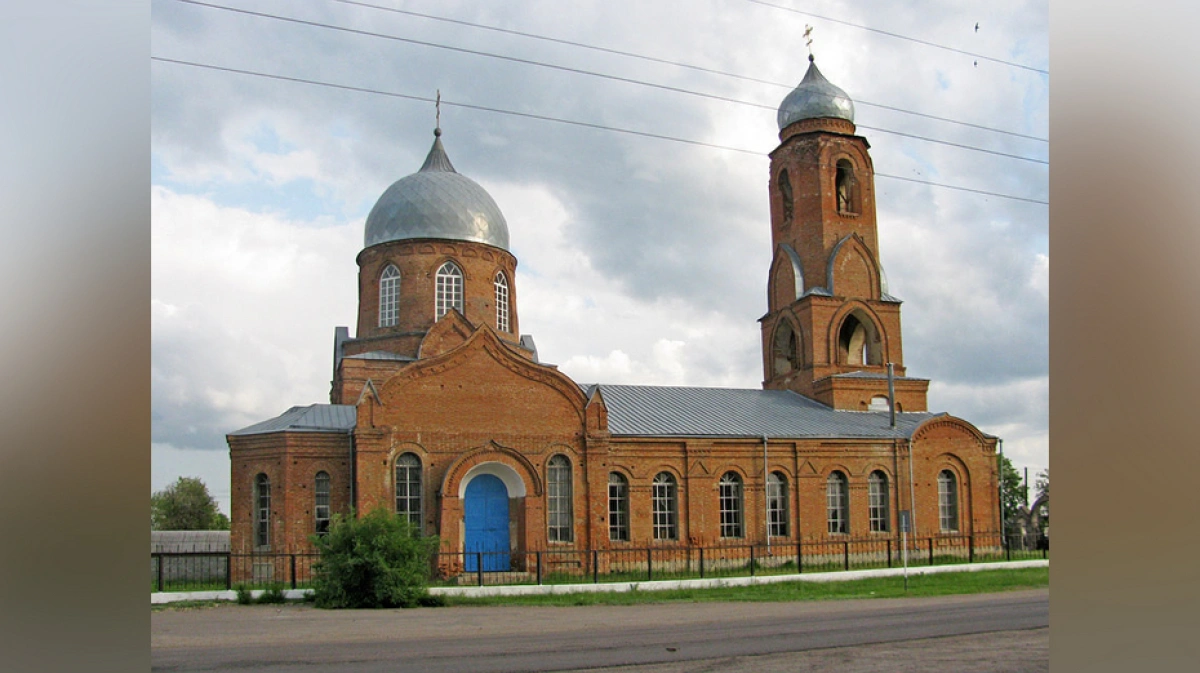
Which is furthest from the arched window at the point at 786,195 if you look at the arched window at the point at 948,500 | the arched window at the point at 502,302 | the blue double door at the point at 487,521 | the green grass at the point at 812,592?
the blue double door at the point at 487,521

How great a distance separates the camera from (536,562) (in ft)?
72.2

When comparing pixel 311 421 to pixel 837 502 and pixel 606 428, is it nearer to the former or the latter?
pixel 606 428

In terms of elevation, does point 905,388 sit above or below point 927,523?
above

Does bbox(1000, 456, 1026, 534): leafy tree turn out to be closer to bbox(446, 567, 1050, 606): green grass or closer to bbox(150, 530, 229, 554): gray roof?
bbox(446, 567, 1050, 606): green grass

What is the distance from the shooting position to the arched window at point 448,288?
26750 mm

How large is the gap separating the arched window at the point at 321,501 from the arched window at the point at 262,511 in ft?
3.31

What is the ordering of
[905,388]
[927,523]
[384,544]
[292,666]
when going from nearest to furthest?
[292,666]
[384,544]
[927,523]
[905,388]

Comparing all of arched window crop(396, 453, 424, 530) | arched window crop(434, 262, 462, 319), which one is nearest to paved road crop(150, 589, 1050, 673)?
arched window crop(396, 453, 424, 530)

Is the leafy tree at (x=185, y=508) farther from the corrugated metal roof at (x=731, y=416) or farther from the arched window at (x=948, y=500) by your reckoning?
the arched window at (x=948, y=500)

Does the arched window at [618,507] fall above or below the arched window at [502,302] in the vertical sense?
below
